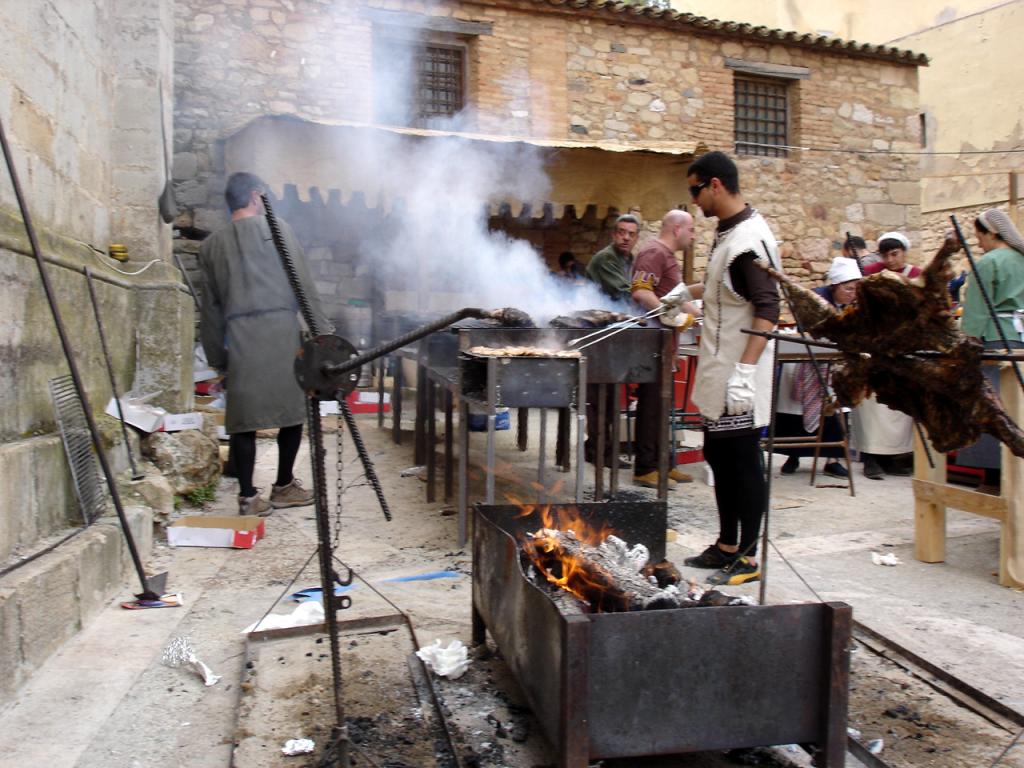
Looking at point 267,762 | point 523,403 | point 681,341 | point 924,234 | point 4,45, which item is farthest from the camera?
point 924,234

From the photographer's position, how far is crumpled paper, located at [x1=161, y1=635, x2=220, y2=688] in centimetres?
299

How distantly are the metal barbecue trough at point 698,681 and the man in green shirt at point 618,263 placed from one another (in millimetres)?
4892

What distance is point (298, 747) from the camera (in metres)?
2.44

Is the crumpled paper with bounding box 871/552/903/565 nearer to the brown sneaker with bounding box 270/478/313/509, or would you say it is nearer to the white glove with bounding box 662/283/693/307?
the white glove with bounding box 662/283/693/307

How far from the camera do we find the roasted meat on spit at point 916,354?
2.29 meters

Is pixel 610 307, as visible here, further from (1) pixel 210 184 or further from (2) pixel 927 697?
(1) pixel 210 184

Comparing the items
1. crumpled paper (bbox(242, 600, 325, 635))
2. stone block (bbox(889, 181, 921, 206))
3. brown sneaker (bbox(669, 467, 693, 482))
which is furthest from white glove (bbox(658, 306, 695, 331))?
stone block (bbox(889, 181, 921, 206))

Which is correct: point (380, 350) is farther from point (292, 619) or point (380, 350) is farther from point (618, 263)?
point (618, 263)

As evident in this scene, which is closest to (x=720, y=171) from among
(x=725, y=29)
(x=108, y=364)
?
(x=108, y=364)

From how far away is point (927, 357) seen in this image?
2.42 m

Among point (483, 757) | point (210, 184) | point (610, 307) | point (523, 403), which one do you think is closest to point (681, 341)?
point (610, 307)

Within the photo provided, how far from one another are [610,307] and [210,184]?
6070mm

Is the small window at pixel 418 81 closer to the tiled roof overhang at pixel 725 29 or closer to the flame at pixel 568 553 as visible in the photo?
the tiled roof overhang at pixel 725 29

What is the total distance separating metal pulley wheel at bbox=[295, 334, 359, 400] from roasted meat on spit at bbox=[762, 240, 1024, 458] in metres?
1.56
